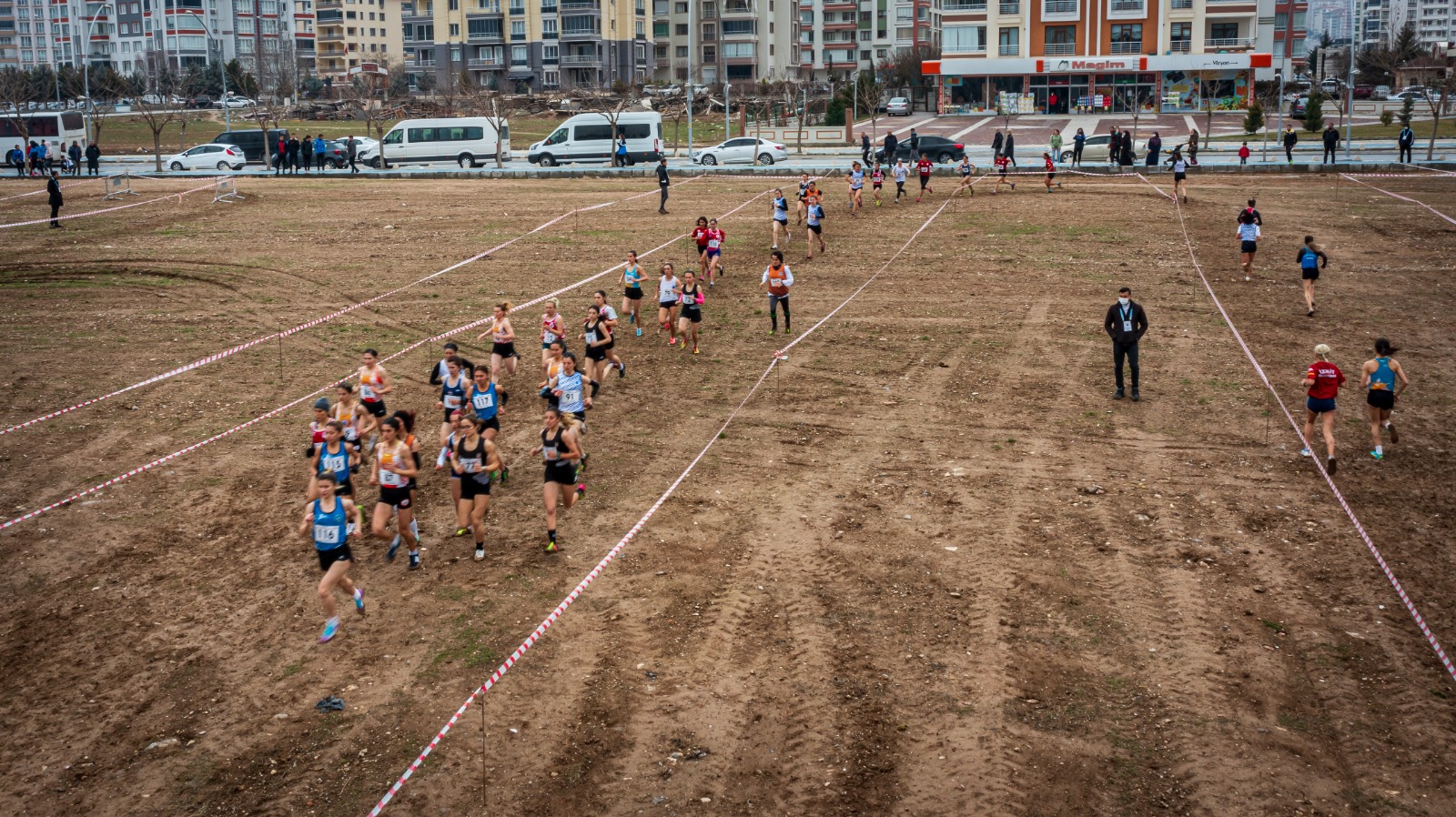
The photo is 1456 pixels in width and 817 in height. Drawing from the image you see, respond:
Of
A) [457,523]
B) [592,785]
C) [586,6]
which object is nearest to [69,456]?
[457,523]

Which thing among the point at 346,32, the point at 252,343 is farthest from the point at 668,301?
the point at 346,32

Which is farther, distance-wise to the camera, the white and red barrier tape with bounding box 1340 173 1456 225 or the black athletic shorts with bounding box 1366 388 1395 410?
the white and red barrier tape with bounding box 1340 173 1456 225

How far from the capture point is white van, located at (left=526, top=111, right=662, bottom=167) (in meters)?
52.4

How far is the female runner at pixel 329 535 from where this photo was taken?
1148 cm

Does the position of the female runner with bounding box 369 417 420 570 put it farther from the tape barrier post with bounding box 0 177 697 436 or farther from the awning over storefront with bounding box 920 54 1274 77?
the awning over storefront with bounding box 920 54 1274 77

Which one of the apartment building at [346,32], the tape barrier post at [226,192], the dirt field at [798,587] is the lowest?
A: the dirt field at [798,587]

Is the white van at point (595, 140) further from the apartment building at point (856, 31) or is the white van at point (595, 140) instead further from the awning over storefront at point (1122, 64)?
the apartment building at point (856, 31)

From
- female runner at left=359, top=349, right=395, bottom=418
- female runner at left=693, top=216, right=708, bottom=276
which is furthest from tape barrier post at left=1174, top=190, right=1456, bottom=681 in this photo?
female runner at left=359, top=349, right=395, bottom=418

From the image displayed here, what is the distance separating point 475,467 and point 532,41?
94991mm

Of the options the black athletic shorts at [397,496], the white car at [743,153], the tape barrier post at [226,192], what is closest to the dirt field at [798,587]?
the black athletic shorts at [397,496]

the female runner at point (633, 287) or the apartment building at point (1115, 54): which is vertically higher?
the apartment building at point (1115, 54)

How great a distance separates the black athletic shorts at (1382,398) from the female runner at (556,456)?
407 inches

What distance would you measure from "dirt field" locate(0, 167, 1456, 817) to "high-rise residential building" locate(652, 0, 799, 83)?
87314mm

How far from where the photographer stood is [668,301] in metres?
21.4
